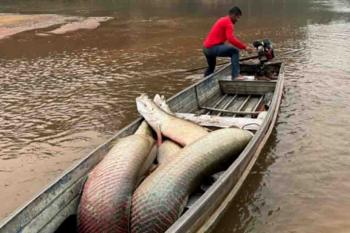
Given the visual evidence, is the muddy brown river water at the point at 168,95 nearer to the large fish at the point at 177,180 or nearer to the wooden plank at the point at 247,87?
the wooden plank at the point at 247,87

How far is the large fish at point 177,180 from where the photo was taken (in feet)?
17.7

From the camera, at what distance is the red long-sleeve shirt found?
41.4 ft

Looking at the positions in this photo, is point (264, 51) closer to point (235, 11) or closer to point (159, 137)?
point (235, 11)

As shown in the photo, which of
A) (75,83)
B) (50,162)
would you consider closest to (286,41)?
(75,83)

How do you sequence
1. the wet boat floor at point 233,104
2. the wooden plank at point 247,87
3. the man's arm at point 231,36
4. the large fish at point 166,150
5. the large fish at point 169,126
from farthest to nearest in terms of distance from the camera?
1. the man's arm at point 231,36
2. the wooden plank at point 247,87
3. the wet boat floor at point 233,104
4. the large fish at point 169,126
5. the large fish at point 166,150

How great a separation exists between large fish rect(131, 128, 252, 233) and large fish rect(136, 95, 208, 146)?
0.69 m

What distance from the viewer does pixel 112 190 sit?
5570 millimetres

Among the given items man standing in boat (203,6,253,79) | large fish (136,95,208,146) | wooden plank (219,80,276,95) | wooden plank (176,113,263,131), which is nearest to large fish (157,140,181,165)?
large fish (136,95,208,146)

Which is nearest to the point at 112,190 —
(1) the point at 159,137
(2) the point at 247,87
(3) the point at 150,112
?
(1) the point at 159,137

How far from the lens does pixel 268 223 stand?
275 inches

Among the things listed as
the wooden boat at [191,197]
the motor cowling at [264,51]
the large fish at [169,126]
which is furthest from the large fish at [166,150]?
the motor cowling at [264,51]

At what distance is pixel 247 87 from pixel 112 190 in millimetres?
7558

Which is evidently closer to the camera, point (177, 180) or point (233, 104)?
point (177, 180)

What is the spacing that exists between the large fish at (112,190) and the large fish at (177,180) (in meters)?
0.16
